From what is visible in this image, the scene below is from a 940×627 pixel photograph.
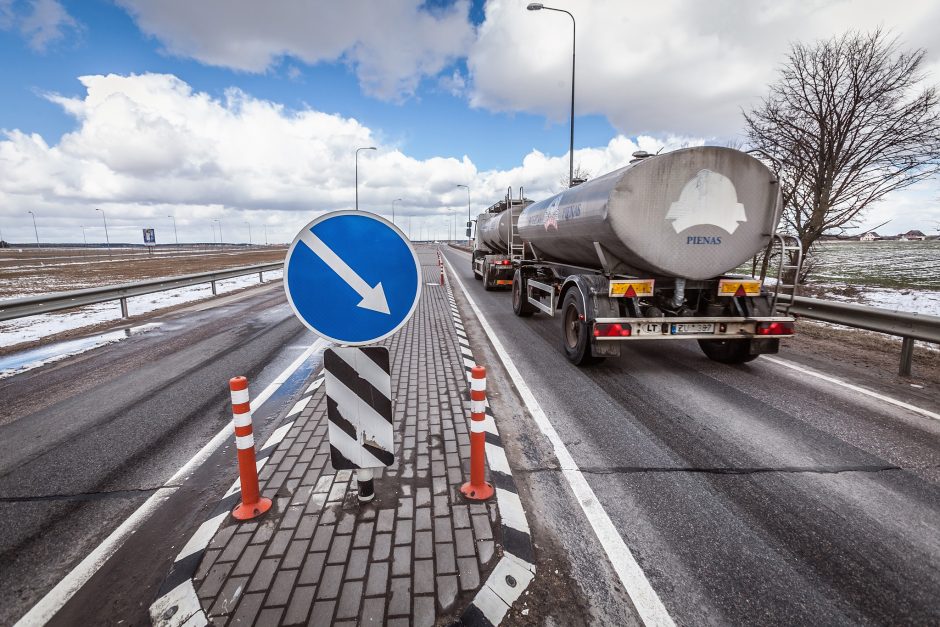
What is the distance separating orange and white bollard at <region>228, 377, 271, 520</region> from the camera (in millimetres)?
2779

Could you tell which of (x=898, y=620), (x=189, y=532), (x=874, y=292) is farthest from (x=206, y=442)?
(x=874, y=292)

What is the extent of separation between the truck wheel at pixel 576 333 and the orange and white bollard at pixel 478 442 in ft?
11.1

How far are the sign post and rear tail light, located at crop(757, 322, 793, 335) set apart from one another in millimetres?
5390

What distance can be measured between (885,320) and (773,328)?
184 cm

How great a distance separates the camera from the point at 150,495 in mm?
3275

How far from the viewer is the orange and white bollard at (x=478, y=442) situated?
2.97 m

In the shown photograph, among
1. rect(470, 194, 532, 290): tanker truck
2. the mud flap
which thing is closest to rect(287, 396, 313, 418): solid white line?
the mud flap

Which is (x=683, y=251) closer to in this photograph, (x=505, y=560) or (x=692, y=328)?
(x=692, y=328)

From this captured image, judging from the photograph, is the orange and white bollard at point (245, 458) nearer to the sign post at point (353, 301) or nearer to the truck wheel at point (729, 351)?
the sign post at point (353, 301)

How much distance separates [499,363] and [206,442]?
3.92 metres

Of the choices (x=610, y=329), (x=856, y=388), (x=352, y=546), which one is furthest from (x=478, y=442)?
(x=856, y=388)

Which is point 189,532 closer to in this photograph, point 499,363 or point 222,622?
point 222,622

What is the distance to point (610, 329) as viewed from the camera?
5.68 metres

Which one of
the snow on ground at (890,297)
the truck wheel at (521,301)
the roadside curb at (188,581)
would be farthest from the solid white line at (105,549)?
the snow on ground at (890,297)
